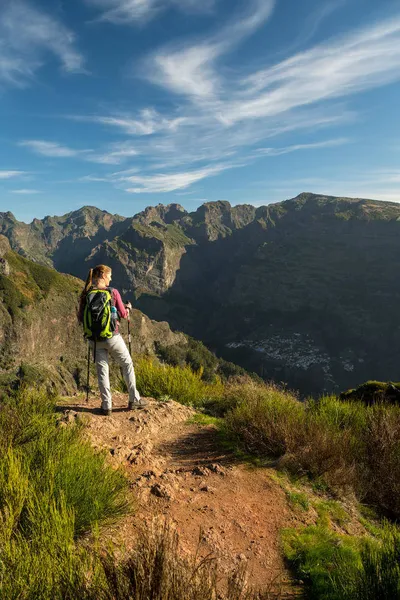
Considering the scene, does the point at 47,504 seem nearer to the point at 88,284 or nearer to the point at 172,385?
the point at 88,284

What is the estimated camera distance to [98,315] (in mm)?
5902

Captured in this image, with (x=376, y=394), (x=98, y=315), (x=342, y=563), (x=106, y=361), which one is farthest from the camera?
(x=376, y=394)

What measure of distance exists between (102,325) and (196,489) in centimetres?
304

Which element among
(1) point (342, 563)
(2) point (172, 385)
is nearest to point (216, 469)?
(1) point (342, 563)

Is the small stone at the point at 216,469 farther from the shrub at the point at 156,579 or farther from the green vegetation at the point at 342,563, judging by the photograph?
the shrub at the point at 156,579

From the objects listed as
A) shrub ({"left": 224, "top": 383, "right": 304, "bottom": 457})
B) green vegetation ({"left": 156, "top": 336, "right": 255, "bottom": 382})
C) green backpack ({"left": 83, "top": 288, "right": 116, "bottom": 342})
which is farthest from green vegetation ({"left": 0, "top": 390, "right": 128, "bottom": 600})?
green vegetation ({"left": 156, "top": 336, "right": 255, "bottom": 382})

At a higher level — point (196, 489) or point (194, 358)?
point (196, 489)

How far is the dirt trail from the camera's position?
332 cm

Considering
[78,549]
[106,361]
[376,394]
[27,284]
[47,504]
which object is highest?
[27,284]

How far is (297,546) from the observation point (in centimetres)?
352

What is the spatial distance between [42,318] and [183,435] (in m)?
105

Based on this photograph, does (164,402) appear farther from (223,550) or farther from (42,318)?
(42,318)

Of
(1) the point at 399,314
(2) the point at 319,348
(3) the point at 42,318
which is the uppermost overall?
(3) the point at 42,318

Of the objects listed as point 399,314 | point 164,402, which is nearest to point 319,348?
point 399,314
